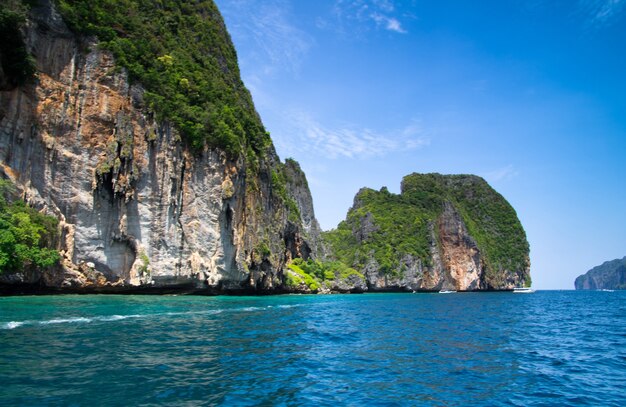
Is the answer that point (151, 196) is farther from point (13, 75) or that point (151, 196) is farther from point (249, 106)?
point (249, 106)

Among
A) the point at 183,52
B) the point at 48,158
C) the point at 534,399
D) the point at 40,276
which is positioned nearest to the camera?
the point at 534,399

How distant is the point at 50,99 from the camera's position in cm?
3556

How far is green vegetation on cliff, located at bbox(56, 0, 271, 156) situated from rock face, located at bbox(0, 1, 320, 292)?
133cm

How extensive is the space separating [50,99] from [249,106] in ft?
117

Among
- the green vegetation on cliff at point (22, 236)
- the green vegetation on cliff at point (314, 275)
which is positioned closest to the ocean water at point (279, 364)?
the green vegetation on cliff at point (22, 236)

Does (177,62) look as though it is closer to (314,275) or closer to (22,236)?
(22,236)

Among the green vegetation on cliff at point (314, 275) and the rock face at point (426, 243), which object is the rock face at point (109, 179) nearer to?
the green vegetation on cliff at point (314, 275)

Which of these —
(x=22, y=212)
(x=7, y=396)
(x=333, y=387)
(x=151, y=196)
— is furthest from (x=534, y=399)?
(x=151, y=196)

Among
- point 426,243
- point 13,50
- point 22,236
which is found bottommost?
point 22,236

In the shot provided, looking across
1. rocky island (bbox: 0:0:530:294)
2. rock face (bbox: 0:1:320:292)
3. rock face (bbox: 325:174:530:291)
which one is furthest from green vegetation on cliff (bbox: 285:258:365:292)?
rock face (bbox: 0:1:320:292)

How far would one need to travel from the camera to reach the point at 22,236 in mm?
28484

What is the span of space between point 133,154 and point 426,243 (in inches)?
3762

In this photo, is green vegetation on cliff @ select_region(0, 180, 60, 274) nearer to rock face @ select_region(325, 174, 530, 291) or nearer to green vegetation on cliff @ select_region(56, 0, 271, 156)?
green vegetation on cliff @ select_region(56, 0, 271, 156)

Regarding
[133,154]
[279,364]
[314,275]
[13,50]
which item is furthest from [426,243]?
[279,364]
